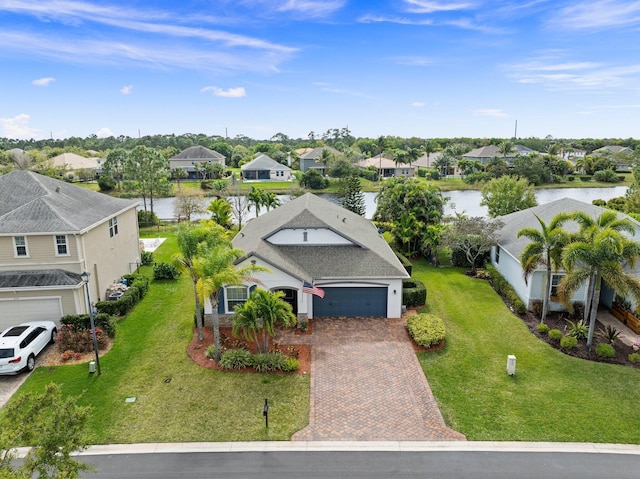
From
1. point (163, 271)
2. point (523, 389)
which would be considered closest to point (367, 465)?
point (523, 389)

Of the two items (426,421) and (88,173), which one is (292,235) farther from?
(88,173)

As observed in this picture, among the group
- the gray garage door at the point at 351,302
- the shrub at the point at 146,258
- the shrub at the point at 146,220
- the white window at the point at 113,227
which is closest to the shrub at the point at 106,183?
the shrub at the point at 146,220

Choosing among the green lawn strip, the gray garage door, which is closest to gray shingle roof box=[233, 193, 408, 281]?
the gray garage door

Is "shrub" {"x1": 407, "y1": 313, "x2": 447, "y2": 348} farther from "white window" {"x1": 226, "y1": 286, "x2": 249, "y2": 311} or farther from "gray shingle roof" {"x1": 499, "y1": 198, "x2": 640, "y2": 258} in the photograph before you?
"white window" {"x1": 226, "y1": 286, "x2": 249, "y2": 311}

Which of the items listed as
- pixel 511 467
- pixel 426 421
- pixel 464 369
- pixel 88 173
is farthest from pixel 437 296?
pixel 88 173

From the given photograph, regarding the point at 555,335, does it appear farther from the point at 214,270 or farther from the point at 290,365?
the point at 214,270

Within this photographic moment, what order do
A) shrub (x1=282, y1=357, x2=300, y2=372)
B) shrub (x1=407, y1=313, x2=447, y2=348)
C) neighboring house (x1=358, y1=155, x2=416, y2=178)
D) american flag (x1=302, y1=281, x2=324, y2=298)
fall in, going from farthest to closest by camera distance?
neighboring house (x1=358, y1=155, x2=416, y2=178) < american flag (x1=302, y1=281, x2=324, y2=298) < shrub (x1=407, y1=313, x2=447, y2=348) < shrub (x1=282, y1=357, x2=300, y2=372)

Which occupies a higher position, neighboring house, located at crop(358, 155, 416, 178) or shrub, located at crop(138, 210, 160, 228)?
neighboring house, located at crop(358, 155, 416, 178)
